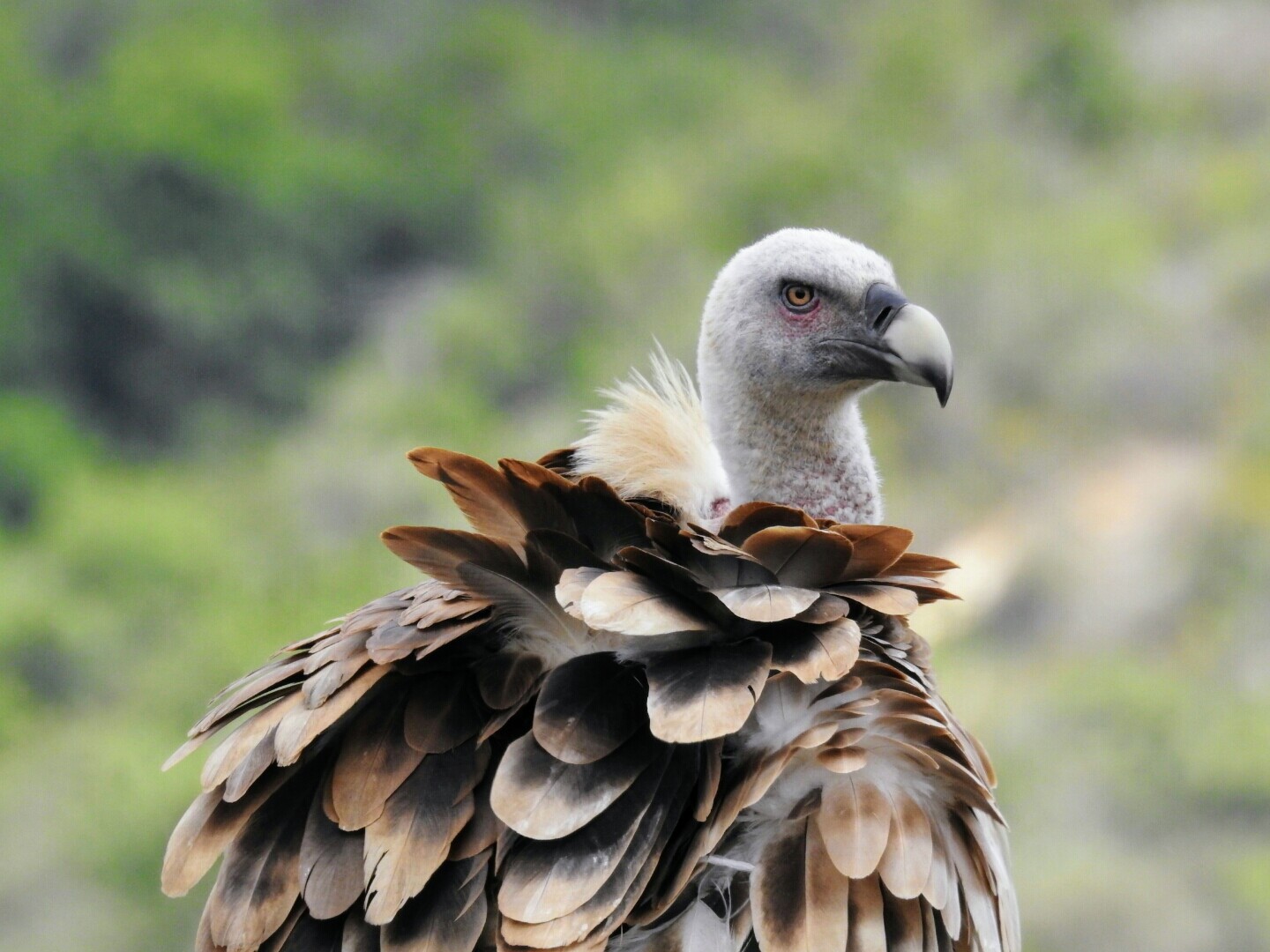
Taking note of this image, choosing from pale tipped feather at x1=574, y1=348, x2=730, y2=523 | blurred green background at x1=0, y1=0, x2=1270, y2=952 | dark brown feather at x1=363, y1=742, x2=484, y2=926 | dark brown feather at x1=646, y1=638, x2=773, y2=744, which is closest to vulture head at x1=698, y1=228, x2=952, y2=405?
pale tipped feather at x1=574, y1=348, x2=730, y2=523

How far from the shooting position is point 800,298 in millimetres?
4070

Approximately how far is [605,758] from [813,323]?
57.1 inches

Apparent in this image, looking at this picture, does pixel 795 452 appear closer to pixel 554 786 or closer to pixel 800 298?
pixel 800 298

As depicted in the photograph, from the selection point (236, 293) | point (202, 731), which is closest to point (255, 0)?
point (236, 293)

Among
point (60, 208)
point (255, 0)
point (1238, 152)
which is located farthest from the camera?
point (255, 0)

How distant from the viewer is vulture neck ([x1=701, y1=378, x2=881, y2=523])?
13.2 ft

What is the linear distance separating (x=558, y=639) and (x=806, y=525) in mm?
483

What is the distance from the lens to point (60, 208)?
→ 4459 centimetres

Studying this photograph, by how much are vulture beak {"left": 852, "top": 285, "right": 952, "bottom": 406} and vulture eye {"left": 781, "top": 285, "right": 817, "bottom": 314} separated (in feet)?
0.45

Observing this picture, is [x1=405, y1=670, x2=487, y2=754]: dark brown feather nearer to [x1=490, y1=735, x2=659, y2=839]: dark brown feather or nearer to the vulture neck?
[x1=490, y1=735, x2=659, y2=839]: dark brown feather

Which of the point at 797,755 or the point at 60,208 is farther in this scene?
the point at 60,208

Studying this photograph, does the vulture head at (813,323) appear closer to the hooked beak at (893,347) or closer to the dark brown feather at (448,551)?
the hooked beak at (893,347)

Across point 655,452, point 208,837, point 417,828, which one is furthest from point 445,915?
point 655,452

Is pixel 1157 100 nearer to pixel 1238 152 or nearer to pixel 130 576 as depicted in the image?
pixel 1238 152
